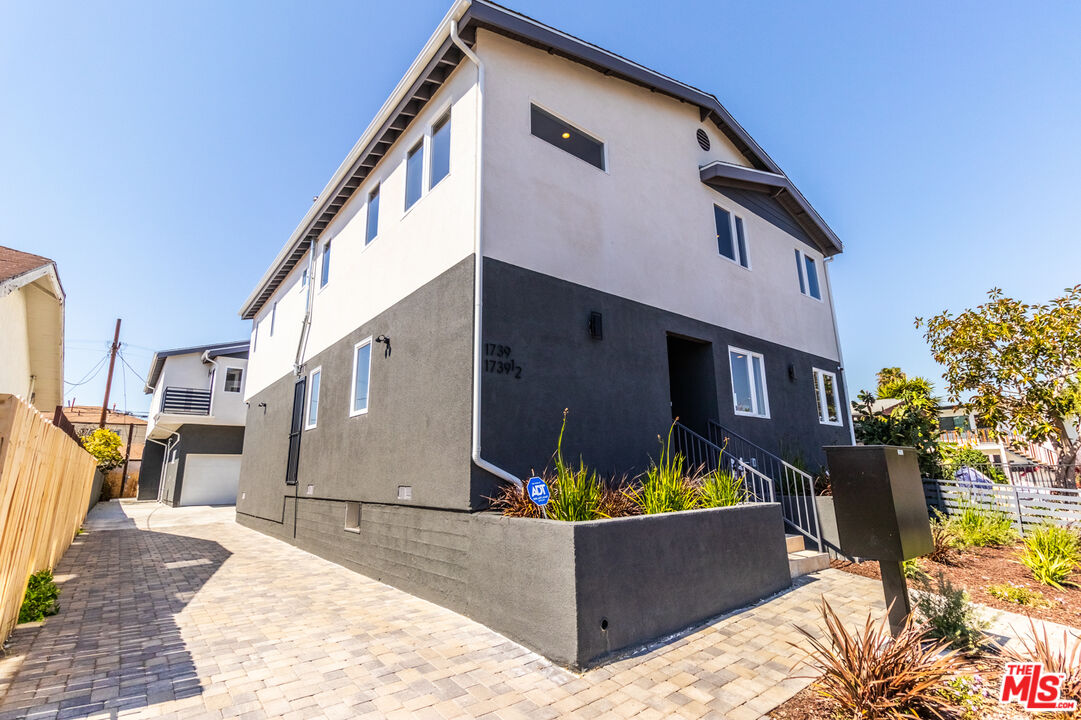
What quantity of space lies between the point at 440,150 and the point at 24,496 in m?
6.14

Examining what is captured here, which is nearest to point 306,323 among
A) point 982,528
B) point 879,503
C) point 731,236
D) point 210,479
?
point 731,236

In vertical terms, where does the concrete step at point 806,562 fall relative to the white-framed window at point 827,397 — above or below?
below

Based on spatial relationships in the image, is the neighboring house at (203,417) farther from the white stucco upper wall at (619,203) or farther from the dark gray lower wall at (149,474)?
the white stucco upper wall at (619,203)

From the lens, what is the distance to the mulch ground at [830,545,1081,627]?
4762mm

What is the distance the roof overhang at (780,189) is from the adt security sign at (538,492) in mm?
7790

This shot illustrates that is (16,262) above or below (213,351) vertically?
below

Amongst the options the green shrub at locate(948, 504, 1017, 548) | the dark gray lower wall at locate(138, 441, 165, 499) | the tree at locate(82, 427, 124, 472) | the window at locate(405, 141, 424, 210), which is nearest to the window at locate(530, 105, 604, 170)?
the window at locate(405, 141, 424, 210)

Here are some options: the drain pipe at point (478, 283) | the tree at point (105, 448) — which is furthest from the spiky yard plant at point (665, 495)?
the tree at point (105, 448)

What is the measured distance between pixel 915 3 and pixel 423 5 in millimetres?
8514

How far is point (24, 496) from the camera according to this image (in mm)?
4398

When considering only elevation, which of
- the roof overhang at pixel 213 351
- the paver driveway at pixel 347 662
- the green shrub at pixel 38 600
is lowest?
the paver driveway at pixel 347 662

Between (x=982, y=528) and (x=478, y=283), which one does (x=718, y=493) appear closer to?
(x=478, y=283)

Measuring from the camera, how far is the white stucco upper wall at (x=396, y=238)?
619 cm

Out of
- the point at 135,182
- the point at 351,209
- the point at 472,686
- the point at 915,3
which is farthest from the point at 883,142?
the point at 135,182
